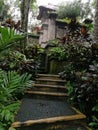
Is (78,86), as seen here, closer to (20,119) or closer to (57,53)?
(20,119)

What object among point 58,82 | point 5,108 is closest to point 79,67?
point 58,82

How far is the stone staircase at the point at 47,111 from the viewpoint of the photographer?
331 cm

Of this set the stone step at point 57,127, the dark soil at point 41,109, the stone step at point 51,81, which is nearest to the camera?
the stone step at point 57,127

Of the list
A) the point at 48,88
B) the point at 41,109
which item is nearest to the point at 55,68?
the point at 48,88

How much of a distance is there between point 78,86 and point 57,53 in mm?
2557

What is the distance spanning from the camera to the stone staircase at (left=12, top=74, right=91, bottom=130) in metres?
3.31

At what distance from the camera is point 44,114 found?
3676 millimetres

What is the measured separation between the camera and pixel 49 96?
4781 millimetres

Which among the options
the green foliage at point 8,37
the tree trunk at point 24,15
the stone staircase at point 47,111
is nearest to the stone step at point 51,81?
the stone staircase at point 47,111

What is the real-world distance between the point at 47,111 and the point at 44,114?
0.17m

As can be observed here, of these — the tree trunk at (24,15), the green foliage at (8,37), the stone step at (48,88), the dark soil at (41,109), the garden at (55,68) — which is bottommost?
the dark soil at (41,109)

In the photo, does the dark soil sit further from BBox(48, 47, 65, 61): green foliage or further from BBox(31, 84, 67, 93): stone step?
BBox(48, 47, 65, 61): green foliage

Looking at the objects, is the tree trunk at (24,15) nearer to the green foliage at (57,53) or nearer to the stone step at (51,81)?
the green foliage at (57,53)

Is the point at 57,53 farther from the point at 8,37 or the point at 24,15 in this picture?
the point at 8,37
